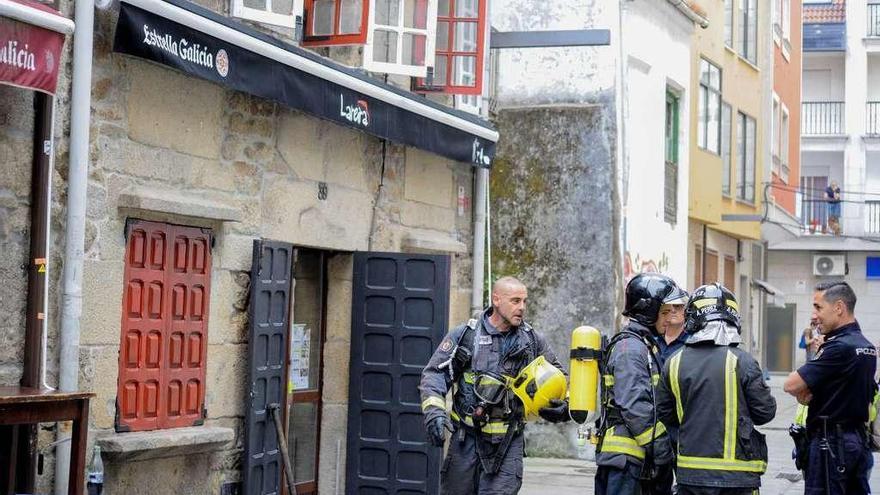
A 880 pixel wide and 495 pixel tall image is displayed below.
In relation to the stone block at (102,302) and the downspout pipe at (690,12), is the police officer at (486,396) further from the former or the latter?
the downspout pipe at (690,12)

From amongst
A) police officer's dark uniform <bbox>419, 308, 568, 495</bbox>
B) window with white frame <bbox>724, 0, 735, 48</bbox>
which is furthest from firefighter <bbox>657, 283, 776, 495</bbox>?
window with white frame <bbox>724, 0, 735, 48</bbox>

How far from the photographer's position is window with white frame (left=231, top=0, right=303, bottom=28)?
376 inches

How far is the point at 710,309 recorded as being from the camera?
7.76 meters

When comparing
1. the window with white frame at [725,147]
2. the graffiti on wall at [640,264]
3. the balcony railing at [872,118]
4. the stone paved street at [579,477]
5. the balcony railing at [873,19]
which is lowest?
the stone paved street at [579,477]

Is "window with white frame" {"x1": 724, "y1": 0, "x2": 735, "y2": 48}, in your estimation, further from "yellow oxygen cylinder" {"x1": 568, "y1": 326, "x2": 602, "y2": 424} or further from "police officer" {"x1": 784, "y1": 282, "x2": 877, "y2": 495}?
"yellow oxygen cylinder" {"x1": 568, "y1": 326, "x2": 602, "y2": 424}

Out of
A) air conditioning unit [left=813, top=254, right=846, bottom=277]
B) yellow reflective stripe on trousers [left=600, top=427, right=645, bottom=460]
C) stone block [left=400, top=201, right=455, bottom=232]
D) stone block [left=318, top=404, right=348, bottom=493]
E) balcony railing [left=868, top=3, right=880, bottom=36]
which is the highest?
balcony railing [left=868, top=3, right=880, bottom=36]

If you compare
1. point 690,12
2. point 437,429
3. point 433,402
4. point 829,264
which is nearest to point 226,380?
point 433,402

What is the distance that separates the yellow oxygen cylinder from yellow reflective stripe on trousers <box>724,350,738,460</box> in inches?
29.9

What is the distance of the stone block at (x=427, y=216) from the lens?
40.9 feet

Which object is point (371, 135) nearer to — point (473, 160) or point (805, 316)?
point (473, 160)

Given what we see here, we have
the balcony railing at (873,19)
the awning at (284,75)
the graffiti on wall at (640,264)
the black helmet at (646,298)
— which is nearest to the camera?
the awning at (284,75)

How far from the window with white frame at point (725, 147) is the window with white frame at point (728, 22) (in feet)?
3.81

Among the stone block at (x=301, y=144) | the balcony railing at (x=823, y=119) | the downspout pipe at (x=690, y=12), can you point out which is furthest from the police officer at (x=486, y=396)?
the balcony railing at (x=823, y=119)

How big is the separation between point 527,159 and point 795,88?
1909cm
